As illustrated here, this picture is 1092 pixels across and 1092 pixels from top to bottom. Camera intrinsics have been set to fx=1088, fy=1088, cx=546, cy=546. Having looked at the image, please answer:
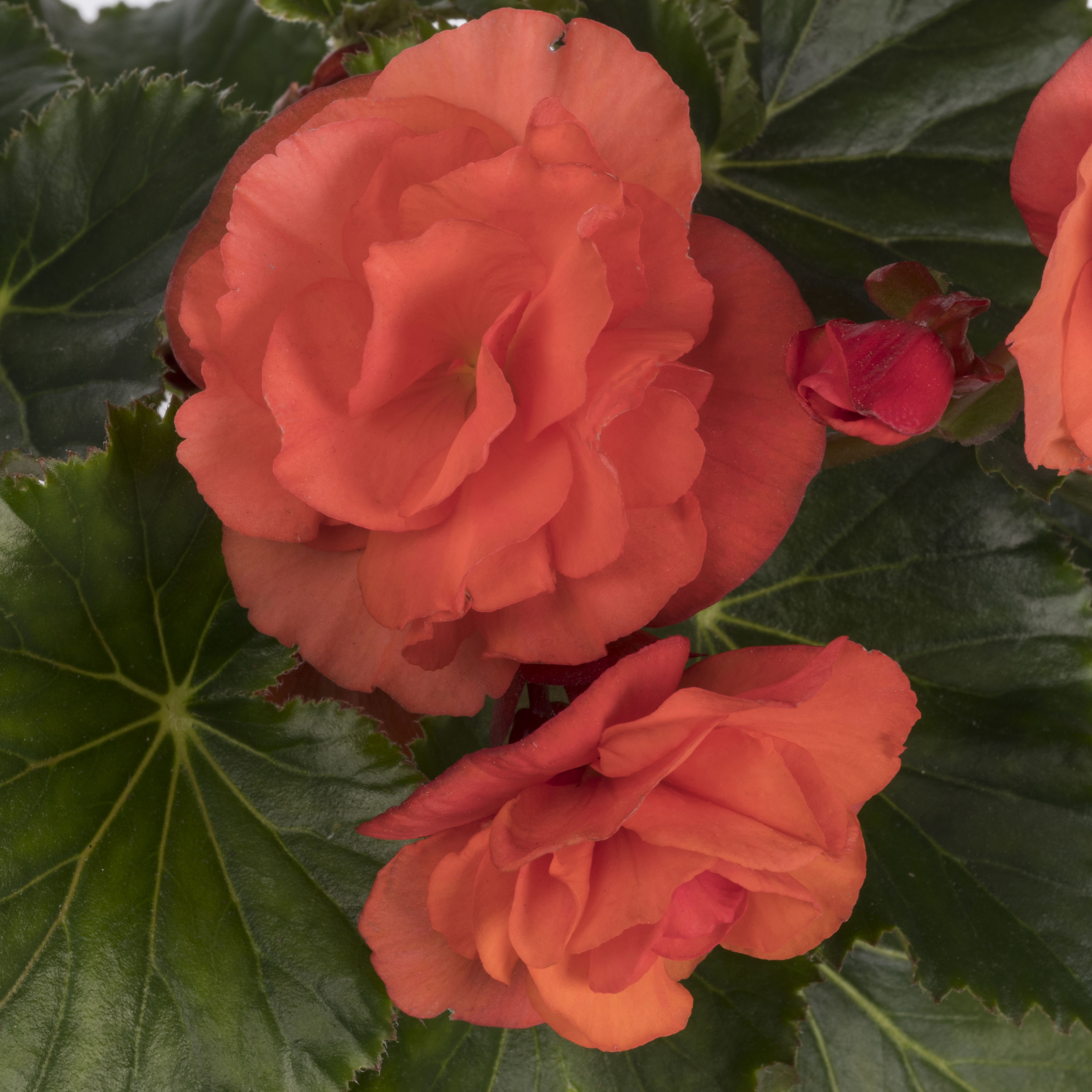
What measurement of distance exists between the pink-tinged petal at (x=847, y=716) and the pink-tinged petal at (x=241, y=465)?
178 millimetres

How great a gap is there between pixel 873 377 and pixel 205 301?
0.26 meters

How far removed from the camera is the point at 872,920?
625 mm

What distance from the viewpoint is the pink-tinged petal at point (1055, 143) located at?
38 centimetres

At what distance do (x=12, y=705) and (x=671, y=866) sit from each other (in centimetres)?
33

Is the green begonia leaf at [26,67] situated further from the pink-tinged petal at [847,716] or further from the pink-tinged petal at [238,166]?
the pink-tinged petal at [847,716]

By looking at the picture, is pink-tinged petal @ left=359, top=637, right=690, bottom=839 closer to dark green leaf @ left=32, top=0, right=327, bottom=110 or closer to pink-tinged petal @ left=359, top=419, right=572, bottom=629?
pink-tinged petal @ left=359, top=419, right=572, bottom=629

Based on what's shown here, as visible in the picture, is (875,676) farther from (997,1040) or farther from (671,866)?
(997,1040)

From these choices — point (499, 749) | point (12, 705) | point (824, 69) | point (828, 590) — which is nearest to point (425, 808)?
point (499, 749)

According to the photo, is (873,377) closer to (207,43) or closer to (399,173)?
(399,173)

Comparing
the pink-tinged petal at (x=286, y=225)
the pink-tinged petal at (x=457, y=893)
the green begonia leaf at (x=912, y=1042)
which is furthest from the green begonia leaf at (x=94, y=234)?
the green begonia leaf at (x=912, y=1042)

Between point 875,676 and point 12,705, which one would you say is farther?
point 12,705

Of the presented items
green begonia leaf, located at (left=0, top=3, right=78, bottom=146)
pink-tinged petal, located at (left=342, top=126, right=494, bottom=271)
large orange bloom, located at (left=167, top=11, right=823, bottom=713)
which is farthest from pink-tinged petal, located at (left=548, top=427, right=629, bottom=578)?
green begonia leaf, located at (left=0, top=3, right=78, bottom=146)

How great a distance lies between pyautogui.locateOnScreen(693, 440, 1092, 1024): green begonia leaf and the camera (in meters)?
0.63

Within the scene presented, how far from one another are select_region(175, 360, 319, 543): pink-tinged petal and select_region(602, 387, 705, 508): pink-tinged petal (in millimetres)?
125
